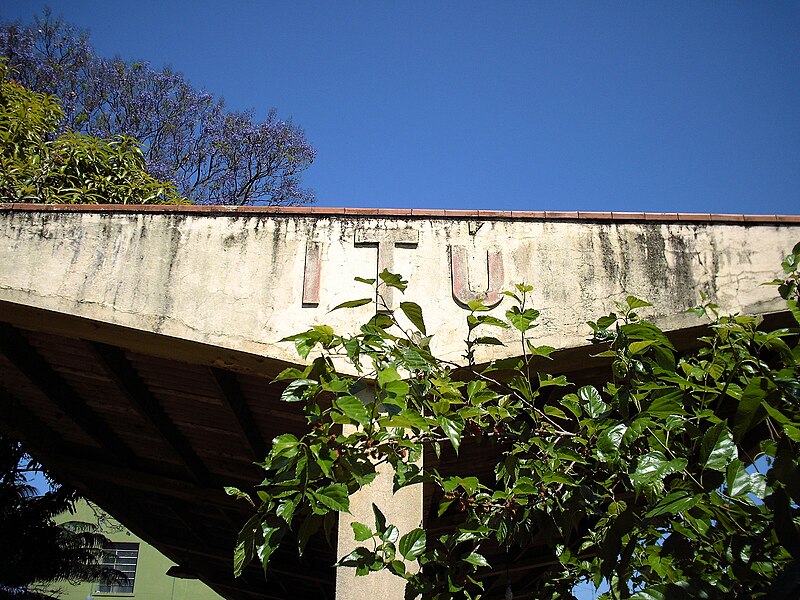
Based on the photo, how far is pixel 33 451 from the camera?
21.1 feet

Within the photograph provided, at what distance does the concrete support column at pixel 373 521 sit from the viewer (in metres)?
3.40

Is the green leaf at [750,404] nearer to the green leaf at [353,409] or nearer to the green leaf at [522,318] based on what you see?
the green leaf at [522,318]

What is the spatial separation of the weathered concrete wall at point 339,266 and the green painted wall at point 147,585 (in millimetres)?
16165

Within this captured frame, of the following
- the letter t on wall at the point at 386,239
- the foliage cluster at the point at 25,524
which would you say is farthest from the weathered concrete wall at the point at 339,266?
the foliage cluster at the point at 25,524

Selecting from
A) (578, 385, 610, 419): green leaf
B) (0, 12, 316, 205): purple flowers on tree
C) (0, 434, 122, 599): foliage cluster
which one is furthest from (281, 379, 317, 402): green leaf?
(0, 12, 316, 205): purple flowers on tree

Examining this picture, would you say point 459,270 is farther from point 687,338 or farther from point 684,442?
point 684,442

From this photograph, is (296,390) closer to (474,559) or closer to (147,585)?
(474,559)

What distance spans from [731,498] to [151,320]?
2850 mm

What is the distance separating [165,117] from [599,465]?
1287 cm

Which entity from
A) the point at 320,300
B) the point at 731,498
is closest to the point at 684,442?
the point at 731,498

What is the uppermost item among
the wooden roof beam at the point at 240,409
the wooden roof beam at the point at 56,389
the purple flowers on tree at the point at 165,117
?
the purple flowers on tree at the point at 165,117

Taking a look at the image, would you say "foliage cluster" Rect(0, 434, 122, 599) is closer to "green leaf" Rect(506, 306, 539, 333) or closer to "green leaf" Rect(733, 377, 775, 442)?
"green leaf" Rect(506, 306, 539, 333)

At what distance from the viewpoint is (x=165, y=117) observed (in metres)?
13.7

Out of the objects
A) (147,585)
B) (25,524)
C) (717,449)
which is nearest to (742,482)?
(717,449)
